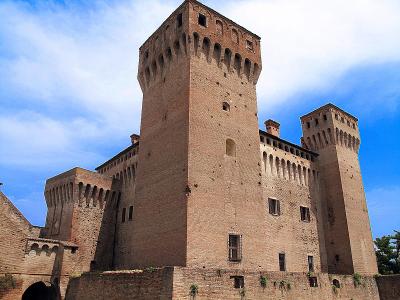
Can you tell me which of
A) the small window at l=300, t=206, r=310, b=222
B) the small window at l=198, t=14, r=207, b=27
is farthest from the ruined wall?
the small window at l=198, t=14, r=207, b=27

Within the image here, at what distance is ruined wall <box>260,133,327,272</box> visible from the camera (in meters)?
26.1

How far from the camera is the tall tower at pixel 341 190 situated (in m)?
28.9

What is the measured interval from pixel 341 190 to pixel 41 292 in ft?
80.0

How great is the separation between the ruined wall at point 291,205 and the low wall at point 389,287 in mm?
3986

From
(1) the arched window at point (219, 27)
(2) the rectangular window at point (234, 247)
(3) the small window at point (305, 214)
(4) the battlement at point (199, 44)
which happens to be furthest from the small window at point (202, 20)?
(3) the small window at point (305, 214)

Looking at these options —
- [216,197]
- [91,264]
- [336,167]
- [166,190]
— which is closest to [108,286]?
[166,190]

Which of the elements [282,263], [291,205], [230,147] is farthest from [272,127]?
[282,263]

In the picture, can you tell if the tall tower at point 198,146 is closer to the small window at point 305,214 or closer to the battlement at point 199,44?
the battlement at point 199,44

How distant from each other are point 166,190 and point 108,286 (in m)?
5.73

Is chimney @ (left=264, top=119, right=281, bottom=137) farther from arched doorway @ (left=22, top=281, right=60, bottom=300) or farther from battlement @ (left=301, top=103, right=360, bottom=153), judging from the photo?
arched doorway @ (left=22, top=281, right=60, bottom=300)

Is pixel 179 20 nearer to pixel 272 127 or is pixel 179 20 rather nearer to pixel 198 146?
pixel 198 146

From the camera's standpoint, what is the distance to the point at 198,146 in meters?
20.2

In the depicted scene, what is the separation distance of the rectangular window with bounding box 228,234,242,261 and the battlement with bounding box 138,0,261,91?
10553mm

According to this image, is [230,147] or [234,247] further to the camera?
[230,147]
